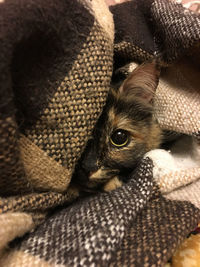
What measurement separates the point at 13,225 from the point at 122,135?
0.56 metres

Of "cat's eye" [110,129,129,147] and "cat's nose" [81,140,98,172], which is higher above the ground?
"cat's eye" [110,129,129,147]

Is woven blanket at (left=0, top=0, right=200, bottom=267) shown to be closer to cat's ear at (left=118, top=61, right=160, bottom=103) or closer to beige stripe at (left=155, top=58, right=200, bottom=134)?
beige stripe at (left=155, top=58, right=200, bottom=134)

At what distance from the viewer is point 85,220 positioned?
613mm

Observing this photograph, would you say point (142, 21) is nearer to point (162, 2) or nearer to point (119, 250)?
point (162, 2)

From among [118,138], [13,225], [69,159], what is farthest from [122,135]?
[13,225]

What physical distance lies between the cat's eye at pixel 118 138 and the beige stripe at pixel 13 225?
0.46 metres

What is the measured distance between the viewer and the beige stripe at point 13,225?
1.66ft

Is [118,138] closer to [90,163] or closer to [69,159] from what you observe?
[90,163]

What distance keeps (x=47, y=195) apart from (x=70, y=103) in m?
0.29

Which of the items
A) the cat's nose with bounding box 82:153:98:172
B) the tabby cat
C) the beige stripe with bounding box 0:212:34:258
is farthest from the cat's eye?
the beige stripe with bounding box 0:212:34:258

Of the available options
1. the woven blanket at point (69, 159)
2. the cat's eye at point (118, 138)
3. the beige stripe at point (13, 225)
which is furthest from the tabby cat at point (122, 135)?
the beige stripe at point (13, 225)

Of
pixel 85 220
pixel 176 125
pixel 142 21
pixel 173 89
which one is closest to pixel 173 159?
pixel 176 125

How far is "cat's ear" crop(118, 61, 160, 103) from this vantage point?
2.84 ft

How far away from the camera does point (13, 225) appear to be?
0.53 metres
